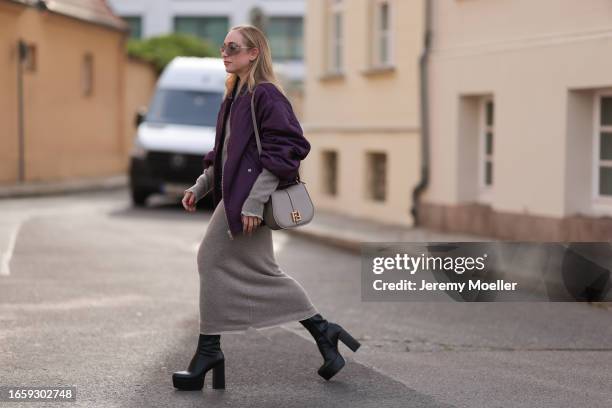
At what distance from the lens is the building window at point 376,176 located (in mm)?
18266

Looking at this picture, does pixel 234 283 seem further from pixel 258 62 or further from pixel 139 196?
pixel 139 196

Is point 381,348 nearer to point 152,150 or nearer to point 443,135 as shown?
point 443,135

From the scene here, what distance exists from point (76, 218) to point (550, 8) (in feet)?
26.1

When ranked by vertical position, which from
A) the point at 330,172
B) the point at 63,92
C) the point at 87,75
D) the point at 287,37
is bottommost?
the point at 330,172

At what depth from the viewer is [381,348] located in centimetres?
797

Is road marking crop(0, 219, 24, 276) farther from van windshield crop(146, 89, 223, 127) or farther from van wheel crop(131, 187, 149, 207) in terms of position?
van windshield crop(146, 89, 223, 127)

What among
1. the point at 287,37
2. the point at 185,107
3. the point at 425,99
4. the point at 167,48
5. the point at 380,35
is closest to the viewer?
the point at 425,99

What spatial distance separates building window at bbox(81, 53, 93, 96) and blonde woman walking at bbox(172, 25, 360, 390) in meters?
24.3

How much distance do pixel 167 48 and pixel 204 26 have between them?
25.6 meters

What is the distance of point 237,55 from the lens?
6.53m

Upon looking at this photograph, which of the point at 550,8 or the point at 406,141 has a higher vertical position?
the point at 550,8

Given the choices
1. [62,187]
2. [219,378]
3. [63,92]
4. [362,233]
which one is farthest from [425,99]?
[63,92]

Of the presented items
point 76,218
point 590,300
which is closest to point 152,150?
point 76,218

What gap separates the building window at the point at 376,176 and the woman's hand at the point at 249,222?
38.8 feet
